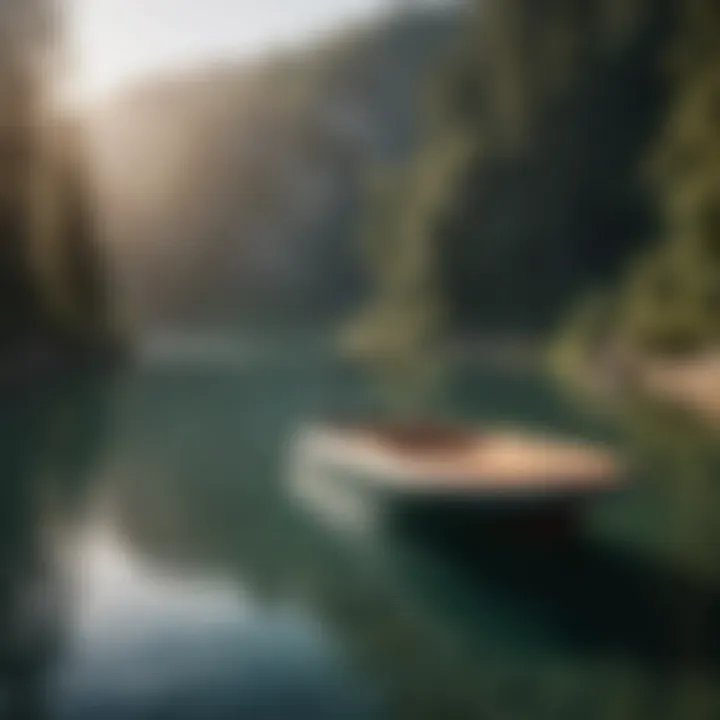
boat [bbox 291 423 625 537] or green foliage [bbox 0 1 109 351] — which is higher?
green foliage [bbox 0 1 109 351]

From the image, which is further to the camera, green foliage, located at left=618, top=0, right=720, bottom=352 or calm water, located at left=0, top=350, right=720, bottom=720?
green foliage, located at left=618, top=0, right=720, bottom=352

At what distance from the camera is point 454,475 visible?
1559 millimetres

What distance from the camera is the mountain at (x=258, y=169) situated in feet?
5.24

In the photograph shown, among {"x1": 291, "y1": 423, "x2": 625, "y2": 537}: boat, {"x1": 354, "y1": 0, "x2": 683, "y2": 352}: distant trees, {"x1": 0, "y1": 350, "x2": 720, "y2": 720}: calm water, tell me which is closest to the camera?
{"x1": 0, "y1": 350, "x2": 720, "y2": 720}: calm water

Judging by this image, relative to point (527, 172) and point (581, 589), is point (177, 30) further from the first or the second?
point (581, 589)

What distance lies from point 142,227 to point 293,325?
0.96 ft

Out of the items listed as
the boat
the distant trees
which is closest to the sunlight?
the distant trees

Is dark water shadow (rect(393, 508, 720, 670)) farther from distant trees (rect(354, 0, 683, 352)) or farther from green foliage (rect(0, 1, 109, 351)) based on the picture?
green foliage (rect(0, 1, 109, 351))

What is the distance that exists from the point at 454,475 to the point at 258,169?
59 cm

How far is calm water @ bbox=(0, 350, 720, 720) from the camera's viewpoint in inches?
51.4

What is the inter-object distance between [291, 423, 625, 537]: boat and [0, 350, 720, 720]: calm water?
3 cm

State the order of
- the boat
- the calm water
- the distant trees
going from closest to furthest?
the calm water < the boat < the distant trees

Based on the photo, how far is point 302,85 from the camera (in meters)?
1.62

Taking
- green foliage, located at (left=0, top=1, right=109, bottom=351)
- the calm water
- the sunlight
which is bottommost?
the calm water
